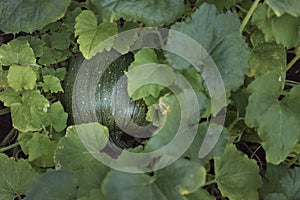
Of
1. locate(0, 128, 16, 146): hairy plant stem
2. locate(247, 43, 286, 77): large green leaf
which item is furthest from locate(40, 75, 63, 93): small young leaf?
locate(247, 43, 286, 77): large green leaf

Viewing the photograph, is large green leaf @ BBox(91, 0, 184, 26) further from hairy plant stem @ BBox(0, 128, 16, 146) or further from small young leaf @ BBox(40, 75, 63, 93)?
hairy plant stem @ BBox(0, 128, 16, 146)

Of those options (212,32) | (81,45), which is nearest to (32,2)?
(81,45)

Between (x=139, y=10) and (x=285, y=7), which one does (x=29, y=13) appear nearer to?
(x=139, y=10)

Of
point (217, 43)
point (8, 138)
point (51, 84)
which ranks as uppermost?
point (217, 43)

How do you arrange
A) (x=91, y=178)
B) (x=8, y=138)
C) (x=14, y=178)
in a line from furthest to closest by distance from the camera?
1. (x=8, y=138)
2. (x=14, y=178)
3. (x=91, y=178)

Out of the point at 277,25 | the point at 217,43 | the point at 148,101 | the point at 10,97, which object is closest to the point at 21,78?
the point at 10,97
